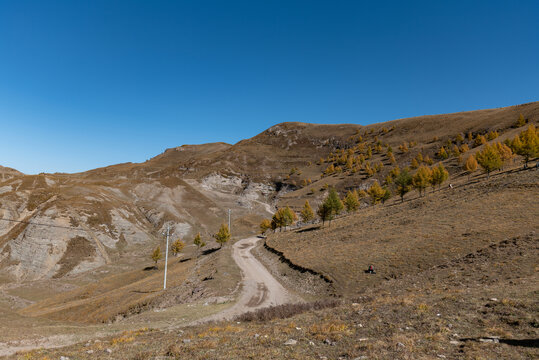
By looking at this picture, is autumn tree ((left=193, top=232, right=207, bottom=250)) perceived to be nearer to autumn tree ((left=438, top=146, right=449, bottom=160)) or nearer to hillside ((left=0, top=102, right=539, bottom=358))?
hillside ((left=0, top=102, right=539, bottom=358))

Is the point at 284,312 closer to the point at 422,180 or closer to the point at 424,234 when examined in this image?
the point at 424,234

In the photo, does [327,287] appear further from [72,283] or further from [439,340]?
[72,283]

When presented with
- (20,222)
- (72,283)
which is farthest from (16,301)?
(20,222)

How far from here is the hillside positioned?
2900cm

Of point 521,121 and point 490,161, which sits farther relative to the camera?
point 521,121

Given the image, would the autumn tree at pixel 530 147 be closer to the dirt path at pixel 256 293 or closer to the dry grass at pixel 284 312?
the dirt path at pixel 256 293

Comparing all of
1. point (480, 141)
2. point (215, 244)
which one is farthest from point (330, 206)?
point (480, 141)

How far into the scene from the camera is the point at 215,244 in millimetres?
89125

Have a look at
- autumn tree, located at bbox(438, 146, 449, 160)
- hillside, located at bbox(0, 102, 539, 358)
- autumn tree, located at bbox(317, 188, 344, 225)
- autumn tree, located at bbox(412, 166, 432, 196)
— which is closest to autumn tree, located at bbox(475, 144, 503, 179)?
hillside, located at bbox(0, 102, 539, 358)

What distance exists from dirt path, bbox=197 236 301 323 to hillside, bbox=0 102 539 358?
1.89 meters

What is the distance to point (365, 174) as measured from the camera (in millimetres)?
155000

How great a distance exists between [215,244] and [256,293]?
58143 mm

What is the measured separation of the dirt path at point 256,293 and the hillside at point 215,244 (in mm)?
1889

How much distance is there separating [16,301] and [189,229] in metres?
59.5
